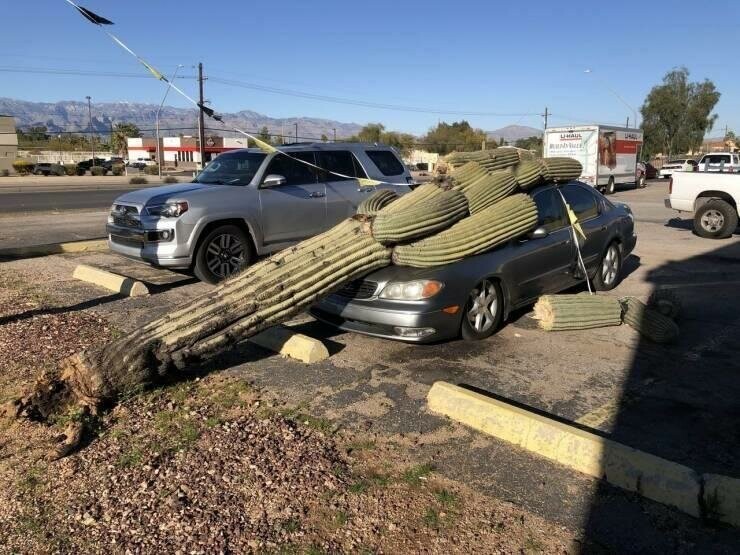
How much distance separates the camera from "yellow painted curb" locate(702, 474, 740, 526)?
314cm

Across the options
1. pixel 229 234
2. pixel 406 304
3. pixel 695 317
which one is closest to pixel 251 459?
pixel 406 304

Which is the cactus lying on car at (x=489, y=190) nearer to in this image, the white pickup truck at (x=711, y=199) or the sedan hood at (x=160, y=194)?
the sedan hood at (x=160, y=194)

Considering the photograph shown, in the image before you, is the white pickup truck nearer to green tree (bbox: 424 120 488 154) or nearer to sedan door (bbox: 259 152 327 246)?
sedan door (bbox: 259 152 327 246)

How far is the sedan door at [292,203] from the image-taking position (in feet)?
27.7

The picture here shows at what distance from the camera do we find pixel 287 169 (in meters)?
8.81

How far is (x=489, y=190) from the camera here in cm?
619

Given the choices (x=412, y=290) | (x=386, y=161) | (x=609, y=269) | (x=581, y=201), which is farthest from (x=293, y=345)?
(x=386, y=161)

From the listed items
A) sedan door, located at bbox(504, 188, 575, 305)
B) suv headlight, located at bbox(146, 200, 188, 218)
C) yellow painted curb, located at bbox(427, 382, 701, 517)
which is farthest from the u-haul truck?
yellow painted curb, located at bbox(427, 382, 701, 517)

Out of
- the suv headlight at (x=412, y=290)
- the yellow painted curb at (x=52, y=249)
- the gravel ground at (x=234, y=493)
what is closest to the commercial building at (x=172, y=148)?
the yellow painted curb at (x=52, y=249)

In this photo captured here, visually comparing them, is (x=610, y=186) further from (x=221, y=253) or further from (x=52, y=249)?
(x=52, y=249)

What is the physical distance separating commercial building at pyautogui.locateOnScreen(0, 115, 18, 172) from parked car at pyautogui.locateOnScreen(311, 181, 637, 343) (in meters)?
74.5

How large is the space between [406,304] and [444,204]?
1.05m

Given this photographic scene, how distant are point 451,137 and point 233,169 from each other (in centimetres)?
9337

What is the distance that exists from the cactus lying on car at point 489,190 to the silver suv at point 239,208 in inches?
123
